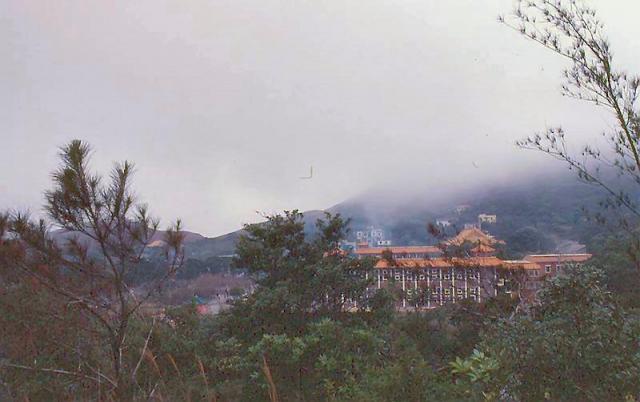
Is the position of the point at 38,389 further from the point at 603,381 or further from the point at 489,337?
the point at 603,381

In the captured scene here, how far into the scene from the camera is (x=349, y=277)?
944 centimetres

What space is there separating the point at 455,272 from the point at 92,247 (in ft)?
24.8

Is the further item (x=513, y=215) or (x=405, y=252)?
(x=513, y=215)

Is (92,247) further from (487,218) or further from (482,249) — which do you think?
(487,218)

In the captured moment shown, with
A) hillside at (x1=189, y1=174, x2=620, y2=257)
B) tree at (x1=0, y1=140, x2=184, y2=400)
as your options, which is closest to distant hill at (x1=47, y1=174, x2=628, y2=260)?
hillside at (x1=189, y1=174, x2=620, y2=257)

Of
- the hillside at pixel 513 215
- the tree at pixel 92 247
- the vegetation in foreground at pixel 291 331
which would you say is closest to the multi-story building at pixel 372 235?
the hillside at pixel 513 215

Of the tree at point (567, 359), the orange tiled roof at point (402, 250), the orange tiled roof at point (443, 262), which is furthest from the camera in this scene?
the orange tiled roof at point (402, 250)

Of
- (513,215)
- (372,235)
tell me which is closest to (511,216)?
(513,215)

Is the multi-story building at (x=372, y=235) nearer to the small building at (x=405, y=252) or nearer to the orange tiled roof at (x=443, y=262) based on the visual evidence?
the small building at (x=405, y=252)

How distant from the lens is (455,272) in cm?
1078

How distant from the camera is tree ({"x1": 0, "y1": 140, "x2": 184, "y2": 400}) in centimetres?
432

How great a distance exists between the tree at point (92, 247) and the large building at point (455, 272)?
208 inches

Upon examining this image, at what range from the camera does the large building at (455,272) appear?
9.88 meters

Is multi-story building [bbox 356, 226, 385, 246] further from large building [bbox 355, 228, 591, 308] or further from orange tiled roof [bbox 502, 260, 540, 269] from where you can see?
orange tiled roof [bbox 502, 260, 540, 269]
